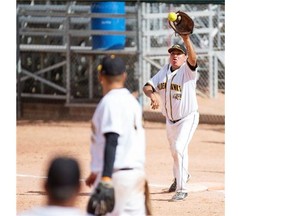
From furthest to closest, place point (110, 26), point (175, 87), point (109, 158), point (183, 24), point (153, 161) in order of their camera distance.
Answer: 1. point (110, 26)
2. point (153, 161)
3. point (175, 87)
4. point (183, 24)
5. point (109, 158)

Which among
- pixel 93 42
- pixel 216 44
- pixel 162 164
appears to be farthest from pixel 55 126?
pixel 162 164

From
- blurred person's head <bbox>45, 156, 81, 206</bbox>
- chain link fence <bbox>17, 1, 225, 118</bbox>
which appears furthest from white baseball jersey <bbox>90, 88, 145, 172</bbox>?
chain link fence <bbox>17, 1, 225, 118</bbox>

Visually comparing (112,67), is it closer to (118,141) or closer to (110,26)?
(118,141)

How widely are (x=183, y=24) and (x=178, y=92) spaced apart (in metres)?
0.91

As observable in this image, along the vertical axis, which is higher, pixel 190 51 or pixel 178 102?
pixel 190 51

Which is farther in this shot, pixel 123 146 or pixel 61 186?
pixel 123 146

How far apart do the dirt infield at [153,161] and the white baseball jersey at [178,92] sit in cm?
A: 94

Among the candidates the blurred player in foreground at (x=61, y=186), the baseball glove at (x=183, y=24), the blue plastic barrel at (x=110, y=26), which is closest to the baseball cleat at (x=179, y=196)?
the baseball glove at (x=183, y=24)

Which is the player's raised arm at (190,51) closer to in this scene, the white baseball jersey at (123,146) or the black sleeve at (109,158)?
the white baseball jersey at (123,146)

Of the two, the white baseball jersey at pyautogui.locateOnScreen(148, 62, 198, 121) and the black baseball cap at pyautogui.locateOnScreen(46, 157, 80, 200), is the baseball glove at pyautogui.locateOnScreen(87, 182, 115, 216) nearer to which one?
the black baseball cap at pyautogui.locateOnScreen(46, 157, 80, 200)

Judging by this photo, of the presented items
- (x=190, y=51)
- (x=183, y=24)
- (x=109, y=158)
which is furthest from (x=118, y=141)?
(x=183, y=24)

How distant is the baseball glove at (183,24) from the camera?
1055cm

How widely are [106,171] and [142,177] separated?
53cm

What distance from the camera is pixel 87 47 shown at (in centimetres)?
2109
